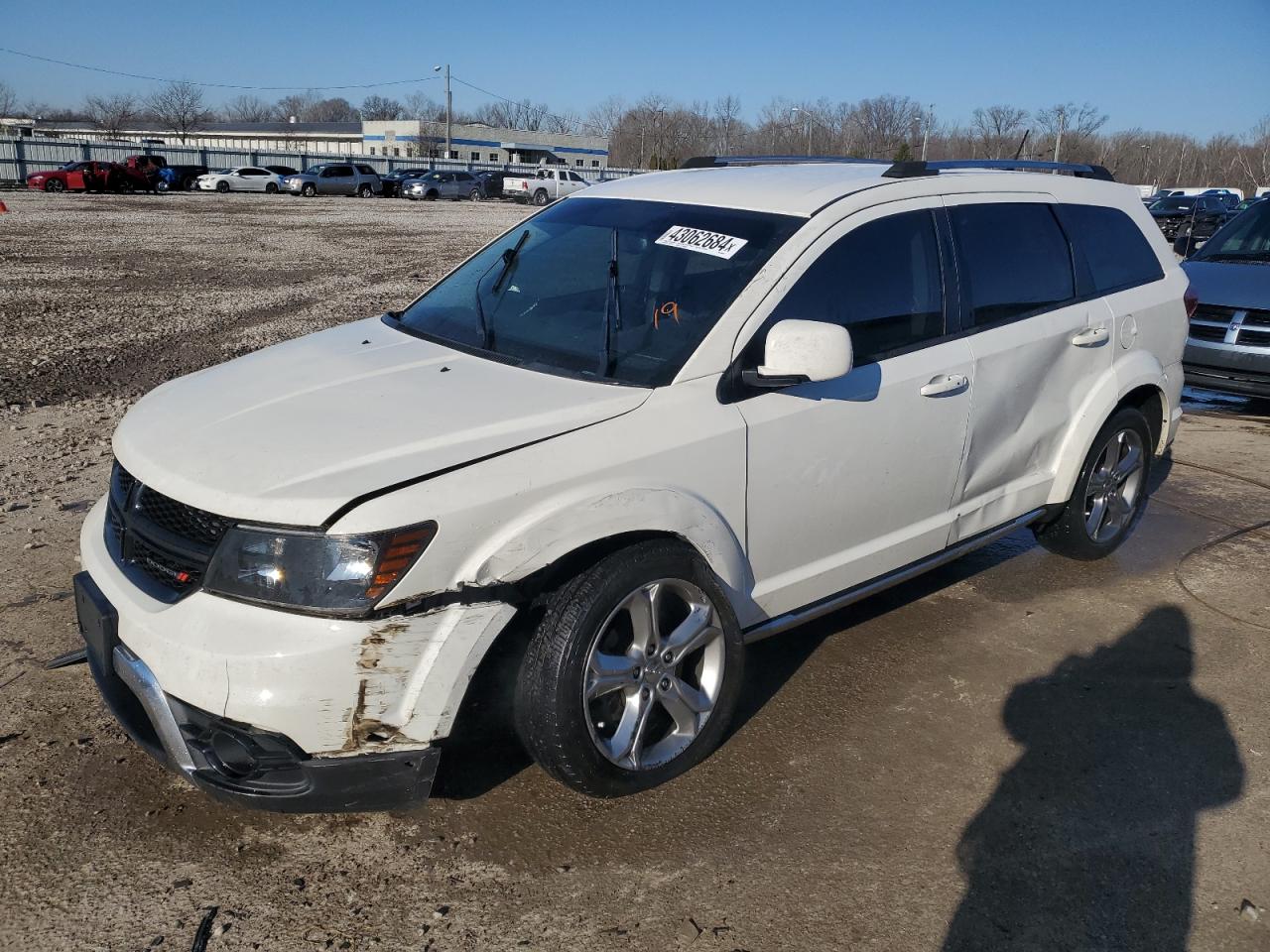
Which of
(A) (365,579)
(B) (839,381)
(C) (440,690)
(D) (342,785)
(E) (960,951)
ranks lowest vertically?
(E) (960,951)

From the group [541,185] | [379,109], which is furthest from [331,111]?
[541,185]

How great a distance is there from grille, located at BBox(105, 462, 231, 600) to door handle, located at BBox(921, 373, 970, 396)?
2415 mm

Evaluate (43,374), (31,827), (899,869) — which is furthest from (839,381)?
(43,374)

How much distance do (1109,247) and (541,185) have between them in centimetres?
4697

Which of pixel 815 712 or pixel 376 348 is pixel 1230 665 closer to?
pixel 815 712

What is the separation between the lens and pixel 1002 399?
4117mm

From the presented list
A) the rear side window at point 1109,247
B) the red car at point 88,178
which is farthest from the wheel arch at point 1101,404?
the red car at point 88,178

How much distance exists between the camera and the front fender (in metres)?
2.70

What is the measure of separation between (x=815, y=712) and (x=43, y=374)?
7.06 m

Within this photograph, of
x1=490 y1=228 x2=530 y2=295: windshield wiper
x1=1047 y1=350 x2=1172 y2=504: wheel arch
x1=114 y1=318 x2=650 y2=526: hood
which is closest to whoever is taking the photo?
x1=114 y1=318 x2=650 y2=526: hood

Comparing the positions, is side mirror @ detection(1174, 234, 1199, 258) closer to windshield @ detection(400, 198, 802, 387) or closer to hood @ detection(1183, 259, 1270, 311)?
hood @ detection(1183, 259, 1270, 311)

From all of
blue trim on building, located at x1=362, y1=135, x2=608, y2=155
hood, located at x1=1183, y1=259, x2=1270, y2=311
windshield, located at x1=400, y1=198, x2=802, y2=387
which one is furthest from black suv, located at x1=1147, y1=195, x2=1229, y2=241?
blue trim on building, located at x1=362, y1=135, x2=608, y2=155

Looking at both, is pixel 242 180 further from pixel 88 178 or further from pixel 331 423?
pixel 331 423

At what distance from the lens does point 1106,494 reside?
504 centimetres
